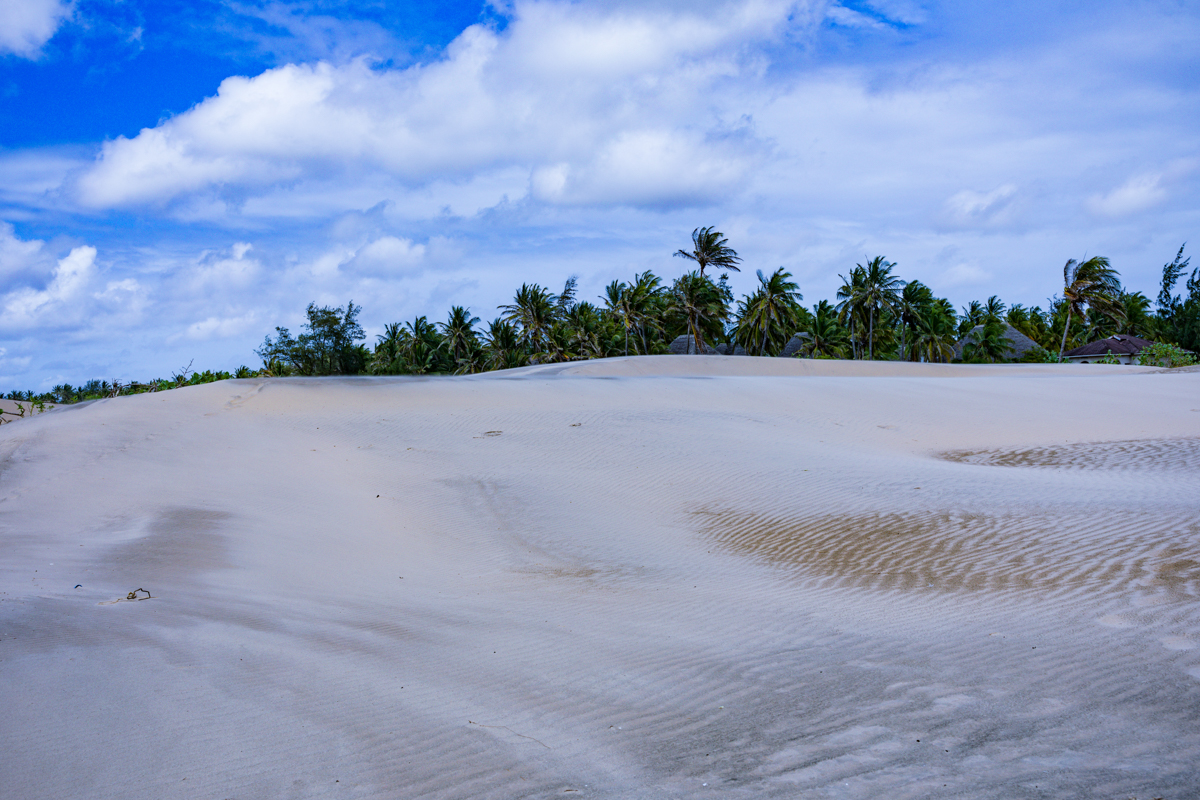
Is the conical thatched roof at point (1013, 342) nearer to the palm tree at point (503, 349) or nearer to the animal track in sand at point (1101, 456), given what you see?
the palm tree at point (503, 349)

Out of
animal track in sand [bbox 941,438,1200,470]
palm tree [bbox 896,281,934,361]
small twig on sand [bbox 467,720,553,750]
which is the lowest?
small twig on sand [bbox 467,720,553,750]

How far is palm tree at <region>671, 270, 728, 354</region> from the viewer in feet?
176

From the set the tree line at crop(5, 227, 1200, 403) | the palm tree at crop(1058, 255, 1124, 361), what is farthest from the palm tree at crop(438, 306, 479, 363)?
the palm tree at crop(1058, 255, 1124, 361)

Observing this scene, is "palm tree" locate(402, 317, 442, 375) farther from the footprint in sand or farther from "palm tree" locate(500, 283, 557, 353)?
the footprint in sand

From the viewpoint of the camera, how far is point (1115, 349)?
4862 cm

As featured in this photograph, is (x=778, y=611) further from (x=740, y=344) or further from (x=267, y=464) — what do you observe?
(x=740, y=344)

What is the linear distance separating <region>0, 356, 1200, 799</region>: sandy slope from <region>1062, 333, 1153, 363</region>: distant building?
39.5 meters

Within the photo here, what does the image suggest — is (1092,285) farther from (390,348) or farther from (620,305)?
(390,348)

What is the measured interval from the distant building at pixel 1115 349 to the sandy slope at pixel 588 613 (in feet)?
130

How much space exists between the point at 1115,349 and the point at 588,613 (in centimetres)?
5358

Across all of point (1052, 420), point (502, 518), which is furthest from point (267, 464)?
point (1052, 420)

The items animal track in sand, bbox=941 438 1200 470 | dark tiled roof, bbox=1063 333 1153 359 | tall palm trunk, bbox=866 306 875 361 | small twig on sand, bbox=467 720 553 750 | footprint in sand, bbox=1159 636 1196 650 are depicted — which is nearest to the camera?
small twig on sand, bbox=467 720 553 750

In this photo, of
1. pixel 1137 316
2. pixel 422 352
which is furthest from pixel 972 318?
pixel 422 352

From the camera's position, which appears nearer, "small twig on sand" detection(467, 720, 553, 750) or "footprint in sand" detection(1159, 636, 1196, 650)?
"small twig on sand" detection(467, 720, 553, 750)
